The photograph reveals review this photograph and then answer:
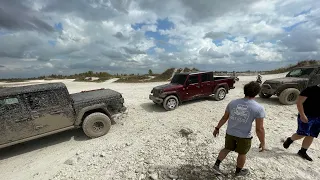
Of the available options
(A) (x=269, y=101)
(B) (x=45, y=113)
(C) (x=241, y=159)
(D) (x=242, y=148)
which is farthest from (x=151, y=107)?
(D) (x=242, y=148)

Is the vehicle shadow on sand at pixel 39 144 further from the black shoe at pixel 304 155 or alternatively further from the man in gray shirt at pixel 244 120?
the black shoe at pixel 304 155

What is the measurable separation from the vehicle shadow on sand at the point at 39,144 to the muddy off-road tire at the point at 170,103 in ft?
11.7

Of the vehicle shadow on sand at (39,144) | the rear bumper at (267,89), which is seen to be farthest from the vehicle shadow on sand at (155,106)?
the vehicle shadow on sand at (39,144)

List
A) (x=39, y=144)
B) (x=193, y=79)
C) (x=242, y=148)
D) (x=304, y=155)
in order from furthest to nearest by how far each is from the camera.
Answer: (x=193, y=79) < (x=39, y=144) < (x=304, y=155) < (x=242, y=148)

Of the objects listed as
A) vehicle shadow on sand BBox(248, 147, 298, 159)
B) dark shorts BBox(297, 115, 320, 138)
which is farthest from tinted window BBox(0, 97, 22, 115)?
dark shorts BBox(297, 115, 320, 138)

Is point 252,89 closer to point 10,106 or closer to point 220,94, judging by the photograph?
point 10,106

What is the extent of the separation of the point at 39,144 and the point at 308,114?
7.48 meters

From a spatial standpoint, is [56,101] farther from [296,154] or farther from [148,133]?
[296,154]

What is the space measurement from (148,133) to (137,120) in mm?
1458

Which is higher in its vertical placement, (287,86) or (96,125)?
(287,86)

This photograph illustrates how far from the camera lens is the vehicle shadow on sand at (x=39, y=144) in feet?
18.4

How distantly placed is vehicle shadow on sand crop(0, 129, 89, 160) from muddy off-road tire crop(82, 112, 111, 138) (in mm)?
384

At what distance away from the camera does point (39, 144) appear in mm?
5977

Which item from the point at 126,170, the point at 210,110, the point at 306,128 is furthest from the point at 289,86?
the point at 126,170
